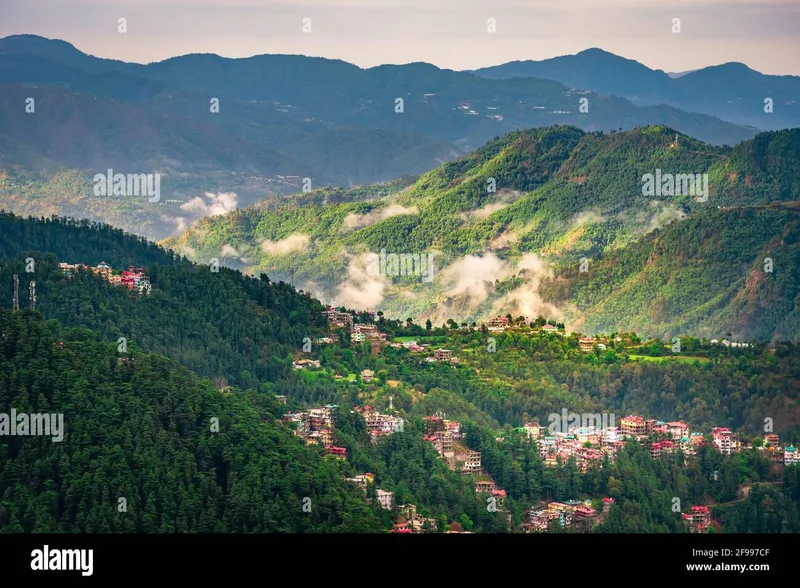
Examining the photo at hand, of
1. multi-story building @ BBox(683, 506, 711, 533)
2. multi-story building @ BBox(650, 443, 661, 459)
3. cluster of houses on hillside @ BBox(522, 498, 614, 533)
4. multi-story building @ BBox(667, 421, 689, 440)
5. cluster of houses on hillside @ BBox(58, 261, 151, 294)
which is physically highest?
cluster of houses on hillside @ BBox(58, 261, 151, 294)

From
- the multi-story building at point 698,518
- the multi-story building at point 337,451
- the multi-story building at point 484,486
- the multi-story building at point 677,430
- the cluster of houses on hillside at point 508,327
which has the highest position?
the cluster of houses on hillside at point 508,327

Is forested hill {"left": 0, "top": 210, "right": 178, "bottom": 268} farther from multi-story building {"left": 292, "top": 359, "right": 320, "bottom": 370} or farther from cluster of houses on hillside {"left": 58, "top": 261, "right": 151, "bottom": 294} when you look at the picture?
multi-story building {"left": 292, "top": 359, "right": 320, "bottom": 370}

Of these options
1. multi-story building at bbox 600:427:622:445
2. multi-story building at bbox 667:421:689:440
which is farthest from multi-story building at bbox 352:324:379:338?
multi-story building at bbox 667:421:689:440

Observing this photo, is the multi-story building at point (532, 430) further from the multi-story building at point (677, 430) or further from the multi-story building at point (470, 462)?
the multi-story building at point (677, 430)

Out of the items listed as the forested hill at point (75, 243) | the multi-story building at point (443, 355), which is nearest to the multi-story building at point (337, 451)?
→ the multi-story building at point (443, 355)

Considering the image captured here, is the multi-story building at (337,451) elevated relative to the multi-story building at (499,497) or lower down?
elevated

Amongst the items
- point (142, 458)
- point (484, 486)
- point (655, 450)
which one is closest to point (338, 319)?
point (655, 450)
